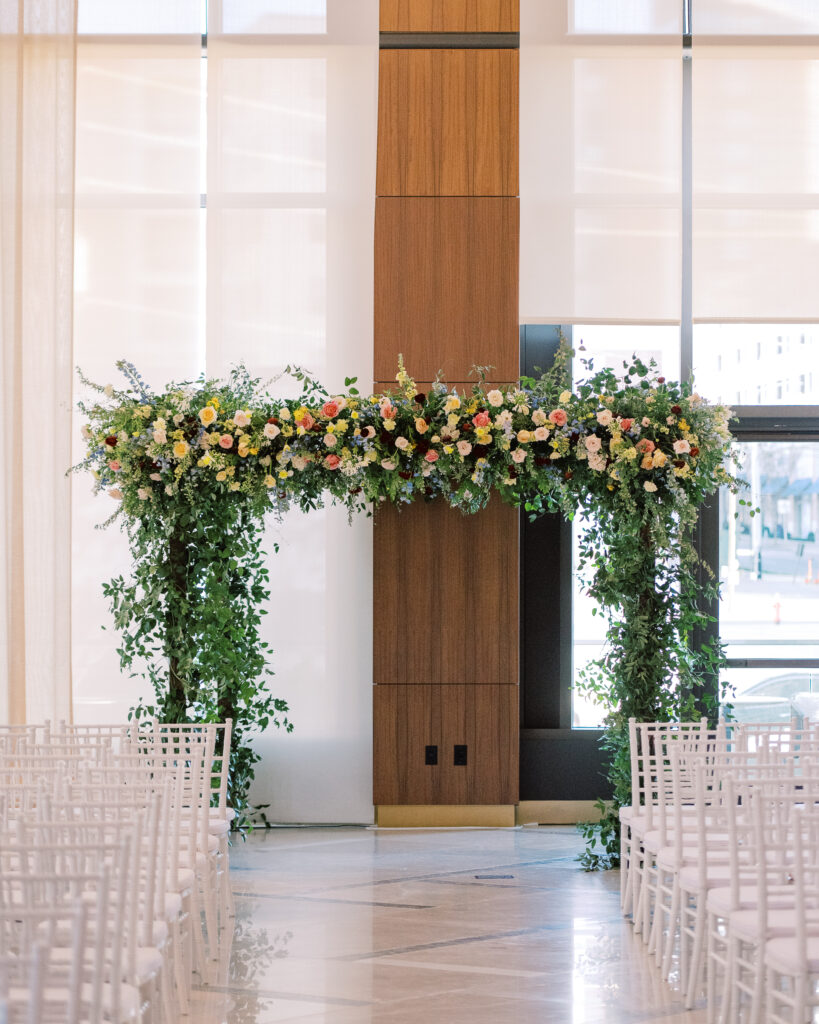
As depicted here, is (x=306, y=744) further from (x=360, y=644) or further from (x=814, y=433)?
(x=814, y=433)

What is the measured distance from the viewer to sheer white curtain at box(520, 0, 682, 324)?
7.61 meters

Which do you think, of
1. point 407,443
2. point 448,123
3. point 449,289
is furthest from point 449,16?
point 407,443

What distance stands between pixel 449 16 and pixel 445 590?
3.67 meters

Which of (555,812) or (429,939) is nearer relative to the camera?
(429,939)

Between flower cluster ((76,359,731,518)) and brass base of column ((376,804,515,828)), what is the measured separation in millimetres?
2221

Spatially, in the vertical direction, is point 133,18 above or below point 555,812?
above

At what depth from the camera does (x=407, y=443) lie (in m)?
6.06

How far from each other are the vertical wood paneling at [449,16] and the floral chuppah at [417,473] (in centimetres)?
255

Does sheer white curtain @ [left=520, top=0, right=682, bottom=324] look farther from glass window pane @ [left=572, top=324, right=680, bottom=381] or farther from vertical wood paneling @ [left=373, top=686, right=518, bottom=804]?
vertical wood paneling @ [left=373, top=686, right=518, bottom=804]

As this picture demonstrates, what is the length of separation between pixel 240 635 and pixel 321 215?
2.83 m

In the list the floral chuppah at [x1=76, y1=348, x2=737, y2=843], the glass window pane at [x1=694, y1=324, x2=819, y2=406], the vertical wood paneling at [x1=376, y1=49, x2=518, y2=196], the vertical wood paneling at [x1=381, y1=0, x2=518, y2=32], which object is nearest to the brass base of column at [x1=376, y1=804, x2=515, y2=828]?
the floral chuppah at [x1=76, y1=348, x2=737, y2=843]

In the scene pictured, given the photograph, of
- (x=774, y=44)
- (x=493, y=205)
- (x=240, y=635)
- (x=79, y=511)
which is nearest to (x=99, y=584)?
(x=79, y=511)

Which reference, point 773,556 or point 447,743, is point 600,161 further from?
point 447,743

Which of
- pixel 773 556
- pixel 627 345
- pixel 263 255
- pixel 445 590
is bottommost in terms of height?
pixel 445 590
